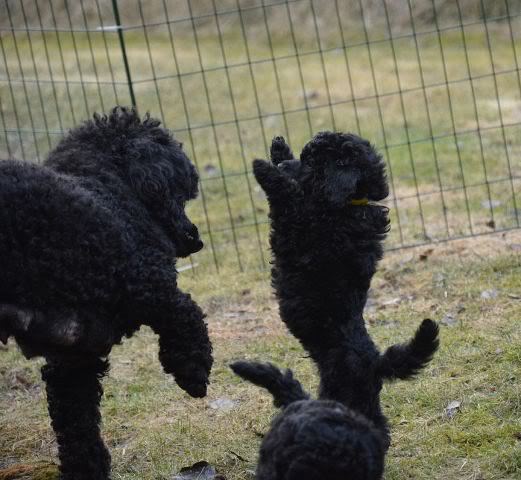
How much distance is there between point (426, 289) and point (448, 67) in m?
7.65

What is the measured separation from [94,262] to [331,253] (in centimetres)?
117

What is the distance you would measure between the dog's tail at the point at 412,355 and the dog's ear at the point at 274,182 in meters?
0.82

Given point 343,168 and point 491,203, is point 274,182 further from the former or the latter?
point 491,203

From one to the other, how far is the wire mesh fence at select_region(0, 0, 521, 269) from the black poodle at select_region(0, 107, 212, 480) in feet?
8.43

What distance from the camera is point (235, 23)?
52.1 ft

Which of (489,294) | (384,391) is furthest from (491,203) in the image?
(384,391)

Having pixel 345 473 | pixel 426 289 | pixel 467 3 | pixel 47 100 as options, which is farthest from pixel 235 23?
pixel 345 473

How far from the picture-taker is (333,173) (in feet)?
13.3

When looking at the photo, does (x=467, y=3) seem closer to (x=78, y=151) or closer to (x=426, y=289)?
(x=426, y=289)

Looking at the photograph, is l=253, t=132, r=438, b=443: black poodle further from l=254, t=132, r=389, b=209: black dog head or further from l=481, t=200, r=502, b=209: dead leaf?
l=481, t=200, r=502, b=209: dead leaf

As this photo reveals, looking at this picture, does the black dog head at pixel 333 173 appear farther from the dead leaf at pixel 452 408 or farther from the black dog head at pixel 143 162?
the dead leaf at pixel 452 408

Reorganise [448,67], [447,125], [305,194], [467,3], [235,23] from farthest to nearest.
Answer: [235,23], [467,3], [448,67], [447,125], [305,194]

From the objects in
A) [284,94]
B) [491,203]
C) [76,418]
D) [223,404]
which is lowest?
[223,404]

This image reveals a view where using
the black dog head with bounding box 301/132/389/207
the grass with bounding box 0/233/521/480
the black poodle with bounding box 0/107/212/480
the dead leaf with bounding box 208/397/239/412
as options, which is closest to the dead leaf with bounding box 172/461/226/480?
the grass with bounding box 0/233/521/480
